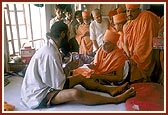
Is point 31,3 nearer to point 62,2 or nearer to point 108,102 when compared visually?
A: point 62,2

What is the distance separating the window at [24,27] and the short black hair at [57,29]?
0.04m

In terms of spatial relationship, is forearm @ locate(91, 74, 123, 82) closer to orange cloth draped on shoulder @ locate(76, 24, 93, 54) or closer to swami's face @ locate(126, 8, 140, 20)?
orange cloth draped on shoulder @ locate(76, 24, 93, 54)

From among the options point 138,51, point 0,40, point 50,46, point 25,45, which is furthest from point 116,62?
point 0,40

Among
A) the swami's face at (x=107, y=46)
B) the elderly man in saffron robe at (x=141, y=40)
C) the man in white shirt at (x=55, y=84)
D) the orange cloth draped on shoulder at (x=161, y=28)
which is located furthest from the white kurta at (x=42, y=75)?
the orange cloth draped on shoulder at (x=161, y=28)

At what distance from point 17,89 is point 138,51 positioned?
62cm

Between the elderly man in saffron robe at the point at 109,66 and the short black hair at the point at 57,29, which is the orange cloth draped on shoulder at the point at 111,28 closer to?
the elderly man in saffron robe at the point at 109,66

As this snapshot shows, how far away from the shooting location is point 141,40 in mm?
1326

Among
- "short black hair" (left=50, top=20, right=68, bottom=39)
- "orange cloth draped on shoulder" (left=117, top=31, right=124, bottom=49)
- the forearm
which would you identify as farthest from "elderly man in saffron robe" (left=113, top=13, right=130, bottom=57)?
"short black hair" (left=50, top=20, right=68, bottom=39)

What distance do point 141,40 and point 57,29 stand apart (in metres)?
0.39

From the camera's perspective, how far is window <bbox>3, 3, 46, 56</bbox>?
1.25m

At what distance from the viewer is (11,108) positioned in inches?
49.7

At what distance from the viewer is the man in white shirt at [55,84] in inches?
50.3

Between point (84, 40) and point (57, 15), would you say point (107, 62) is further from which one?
point (57, 15)

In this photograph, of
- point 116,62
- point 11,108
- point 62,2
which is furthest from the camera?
point 116,62
